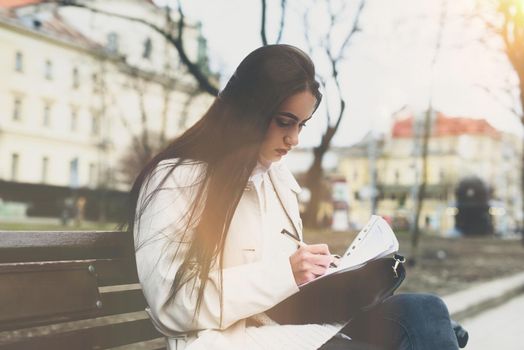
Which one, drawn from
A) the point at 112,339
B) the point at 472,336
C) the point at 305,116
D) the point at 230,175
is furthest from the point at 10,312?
the point at 472,336

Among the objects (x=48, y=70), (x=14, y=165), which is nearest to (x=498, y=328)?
(x=14, y=165)

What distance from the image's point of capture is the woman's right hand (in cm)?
188

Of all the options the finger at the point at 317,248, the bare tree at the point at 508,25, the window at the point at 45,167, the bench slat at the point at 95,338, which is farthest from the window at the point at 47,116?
the finger at the point at 317,248

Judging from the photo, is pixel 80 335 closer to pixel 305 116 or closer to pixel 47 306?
pixel 47 306

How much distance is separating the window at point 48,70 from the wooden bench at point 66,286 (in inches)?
1697

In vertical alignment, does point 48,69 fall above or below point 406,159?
above

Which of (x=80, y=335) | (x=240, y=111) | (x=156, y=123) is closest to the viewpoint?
(x=240, y=111)

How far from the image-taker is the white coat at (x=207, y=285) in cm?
183

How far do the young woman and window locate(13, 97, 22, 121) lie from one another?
4220 centimetres

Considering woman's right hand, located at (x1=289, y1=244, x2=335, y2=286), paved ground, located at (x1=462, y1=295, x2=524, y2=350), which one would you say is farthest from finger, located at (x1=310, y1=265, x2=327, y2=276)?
paved ground, located at (x1=462, y1=295, x2=524, y2=350)

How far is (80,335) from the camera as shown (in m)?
2.15

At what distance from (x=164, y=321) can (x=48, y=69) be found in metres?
44.4

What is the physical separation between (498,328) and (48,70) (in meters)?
41.1

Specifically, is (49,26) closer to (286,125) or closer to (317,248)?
(286,125)
